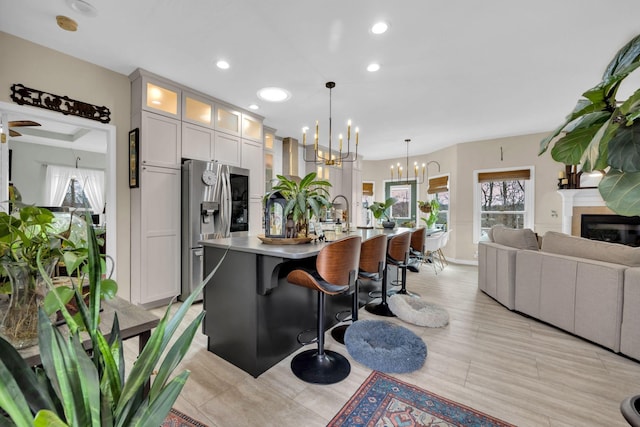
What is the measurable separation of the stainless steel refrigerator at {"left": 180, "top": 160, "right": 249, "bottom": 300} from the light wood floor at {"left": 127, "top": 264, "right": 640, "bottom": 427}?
1162 mm

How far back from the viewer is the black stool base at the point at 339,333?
7.91ft

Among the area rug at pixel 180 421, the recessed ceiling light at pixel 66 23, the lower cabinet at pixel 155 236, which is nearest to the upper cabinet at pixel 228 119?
the lower cabinet at pixel 155 236

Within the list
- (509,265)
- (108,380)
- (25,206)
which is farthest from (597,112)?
(509,265)

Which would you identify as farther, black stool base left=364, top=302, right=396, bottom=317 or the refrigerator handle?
→ the refrigerator handle

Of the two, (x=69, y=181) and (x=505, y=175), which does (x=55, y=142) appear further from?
(x=505, y=175)

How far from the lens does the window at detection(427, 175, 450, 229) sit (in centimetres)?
646

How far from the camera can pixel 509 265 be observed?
3127 millimetres

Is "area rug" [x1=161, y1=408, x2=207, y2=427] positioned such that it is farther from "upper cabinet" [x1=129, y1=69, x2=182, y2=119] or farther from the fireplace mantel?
the fireplace mantel

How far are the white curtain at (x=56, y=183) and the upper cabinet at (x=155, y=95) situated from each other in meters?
3.25

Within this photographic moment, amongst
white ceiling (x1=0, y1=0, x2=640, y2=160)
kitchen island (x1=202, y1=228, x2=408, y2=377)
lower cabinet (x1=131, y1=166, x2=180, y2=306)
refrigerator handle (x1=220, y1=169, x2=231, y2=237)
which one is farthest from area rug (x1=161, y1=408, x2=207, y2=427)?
white ceiling (x1=0, y1=0, x2=640, y2=160)

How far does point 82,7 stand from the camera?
2.10m

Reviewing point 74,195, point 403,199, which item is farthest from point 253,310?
point 403,199

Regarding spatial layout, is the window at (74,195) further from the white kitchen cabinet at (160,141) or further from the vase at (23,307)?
the vase at (23,307)

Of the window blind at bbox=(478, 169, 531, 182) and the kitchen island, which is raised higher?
the window blind at bbox=(478, 169, 531, 182)
